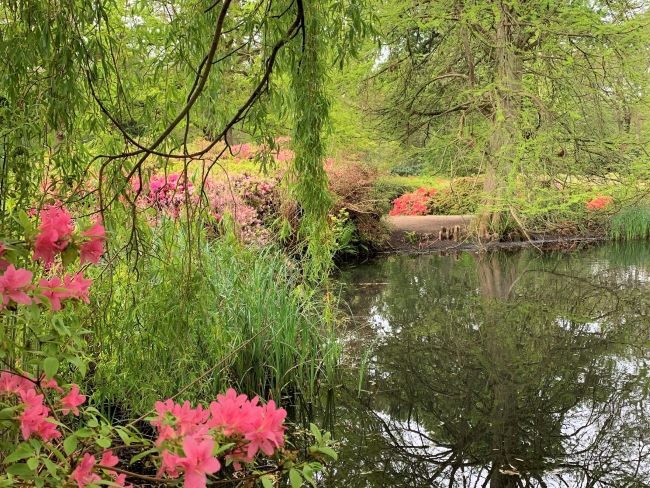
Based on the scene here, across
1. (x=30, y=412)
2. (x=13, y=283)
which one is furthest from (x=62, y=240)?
(x=30, y=412)

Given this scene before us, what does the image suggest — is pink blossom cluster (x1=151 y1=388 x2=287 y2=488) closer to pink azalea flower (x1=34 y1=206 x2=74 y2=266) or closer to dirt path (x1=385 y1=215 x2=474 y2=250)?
pink azalea flower (x1=34 y1=206 x2=74 y2=266)

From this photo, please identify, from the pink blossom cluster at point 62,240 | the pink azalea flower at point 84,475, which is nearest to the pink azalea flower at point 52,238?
the pink blossom cluster at point 62,240

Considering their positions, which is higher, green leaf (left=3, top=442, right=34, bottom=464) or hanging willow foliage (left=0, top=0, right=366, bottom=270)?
hanging willow foliage (left=0, top=0, right=366, bottom=270)

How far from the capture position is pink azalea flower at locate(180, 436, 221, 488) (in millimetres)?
764

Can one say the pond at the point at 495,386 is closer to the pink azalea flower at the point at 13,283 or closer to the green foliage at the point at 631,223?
the pink azalea flower at the point at 13,283

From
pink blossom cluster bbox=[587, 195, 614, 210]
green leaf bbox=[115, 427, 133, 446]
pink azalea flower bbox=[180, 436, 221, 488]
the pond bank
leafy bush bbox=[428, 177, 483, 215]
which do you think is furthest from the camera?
pink blossom cluster bbox=[587, 195, 614, 210]

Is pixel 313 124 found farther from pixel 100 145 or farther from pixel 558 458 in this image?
pixel 558 458

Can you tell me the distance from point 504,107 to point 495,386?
5.21 m

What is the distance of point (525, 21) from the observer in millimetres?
8055

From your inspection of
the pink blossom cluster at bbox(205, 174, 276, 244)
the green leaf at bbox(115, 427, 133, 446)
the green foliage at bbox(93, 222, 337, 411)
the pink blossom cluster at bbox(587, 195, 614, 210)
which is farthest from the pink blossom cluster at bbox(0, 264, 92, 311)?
the pink blossom cluster at bbox(587, 195, 614, 210)

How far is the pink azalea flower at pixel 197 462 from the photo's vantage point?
2.51ft

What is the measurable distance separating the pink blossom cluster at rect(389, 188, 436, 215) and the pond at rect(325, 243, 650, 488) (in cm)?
525

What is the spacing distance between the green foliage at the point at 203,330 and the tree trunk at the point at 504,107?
15.5 ft

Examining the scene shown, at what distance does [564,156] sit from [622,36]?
5.09 feet
